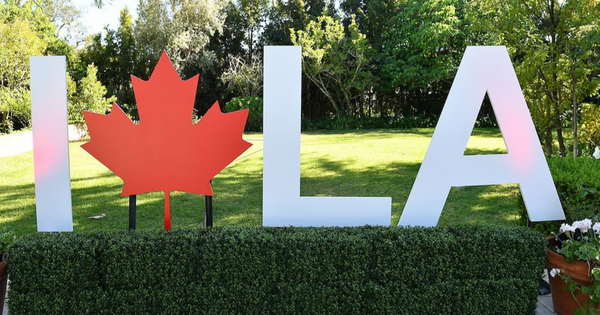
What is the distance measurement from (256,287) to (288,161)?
85 cm

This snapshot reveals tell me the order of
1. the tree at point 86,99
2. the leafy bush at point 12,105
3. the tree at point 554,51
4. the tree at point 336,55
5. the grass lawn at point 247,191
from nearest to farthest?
the grass lawn at point 247,191 → the tree at point 554,51 → the leafy bush at point 12,105 → the tree at point 86,99 → the tree at point 336,55

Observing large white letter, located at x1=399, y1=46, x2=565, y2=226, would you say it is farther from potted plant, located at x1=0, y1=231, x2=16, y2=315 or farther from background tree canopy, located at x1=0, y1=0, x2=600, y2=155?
background tree canopy, located at x1=0, y1=0, x2=600, y2=155

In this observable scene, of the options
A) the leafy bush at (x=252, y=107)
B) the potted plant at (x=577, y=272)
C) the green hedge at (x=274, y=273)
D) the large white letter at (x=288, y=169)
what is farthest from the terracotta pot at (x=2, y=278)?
the leafy bush at (x=252, y=107)

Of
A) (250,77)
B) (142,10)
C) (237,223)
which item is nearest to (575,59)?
(237,223)

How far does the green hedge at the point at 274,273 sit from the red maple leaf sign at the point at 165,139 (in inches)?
17.0

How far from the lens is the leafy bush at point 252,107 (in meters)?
16.0

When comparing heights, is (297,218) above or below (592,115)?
below

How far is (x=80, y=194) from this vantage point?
666 centimetres

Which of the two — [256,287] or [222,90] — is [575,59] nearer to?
[256,287]

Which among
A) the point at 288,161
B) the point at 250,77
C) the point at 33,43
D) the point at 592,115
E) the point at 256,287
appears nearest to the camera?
the point at 256,287

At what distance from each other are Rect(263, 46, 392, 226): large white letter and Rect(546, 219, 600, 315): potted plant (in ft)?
3.59

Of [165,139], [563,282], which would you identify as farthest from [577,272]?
[165,139]

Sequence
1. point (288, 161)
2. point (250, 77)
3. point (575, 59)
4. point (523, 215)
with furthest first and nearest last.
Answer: point (250, 77) < point (575, 59) < point (523, 215) < point (288, 161)

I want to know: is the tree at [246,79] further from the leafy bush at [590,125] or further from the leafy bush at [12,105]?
the leafy bush at [590,125]
